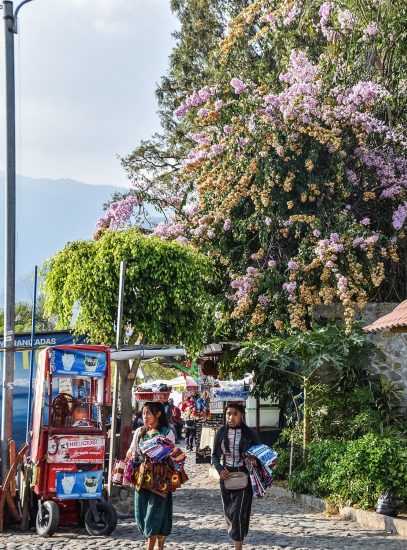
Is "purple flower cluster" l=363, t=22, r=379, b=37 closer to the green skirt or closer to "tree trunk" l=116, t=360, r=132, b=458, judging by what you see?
"tree trunk" l=116, t=360, r=132, b=458

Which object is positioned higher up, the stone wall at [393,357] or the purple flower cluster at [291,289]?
the purple flower cluster at [291,289]

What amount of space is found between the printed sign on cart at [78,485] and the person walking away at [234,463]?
7.25 feet

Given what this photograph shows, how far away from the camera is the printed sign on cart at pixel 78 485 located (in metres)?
11.0

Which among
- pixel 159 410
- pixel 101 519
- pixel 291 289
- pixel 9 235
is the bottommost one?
pixel 101 519

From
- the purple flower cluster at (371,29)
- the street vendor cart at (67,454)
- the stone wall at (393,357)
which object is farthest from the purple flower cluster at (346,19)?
the street vendor cart at (67,454)

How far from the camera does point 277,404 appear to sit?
781 inches

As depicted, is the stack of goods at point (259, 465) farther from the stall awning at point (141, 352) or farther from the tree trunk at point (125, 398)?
the tree trunk at point (125, 398)

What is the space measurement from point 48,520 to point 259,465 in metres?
3.10

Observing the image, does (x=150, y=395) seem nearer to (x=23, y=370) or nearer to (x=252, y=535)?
(x=252, y=535)

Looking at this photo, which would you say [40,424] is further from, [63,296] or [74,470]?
[63,296]

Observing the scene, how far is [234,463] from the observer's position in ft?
30.8

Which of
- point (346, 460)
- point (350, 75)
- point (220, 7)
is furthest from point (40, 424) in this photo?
point (220, 7)

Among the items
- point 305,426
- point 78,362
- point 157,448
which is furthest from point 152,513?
point 305,426

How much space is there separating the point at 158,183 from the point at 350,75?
7.20m
